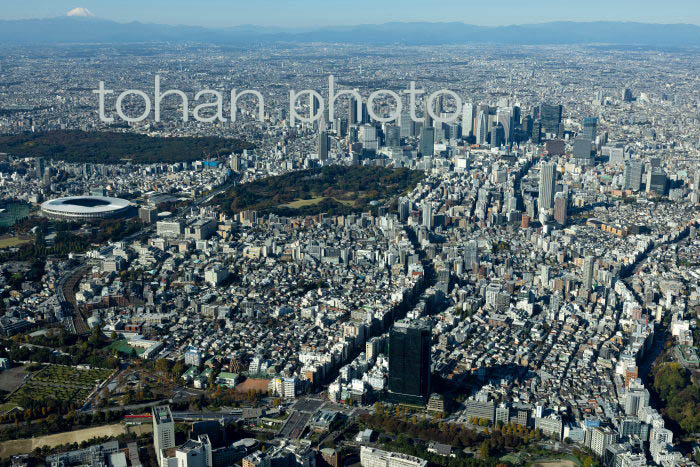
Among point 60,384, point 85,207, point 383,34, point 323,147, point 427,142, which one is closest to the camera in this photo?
point 60,384

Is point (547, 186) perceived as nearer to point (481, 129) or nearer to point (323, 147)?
point (323, 147)

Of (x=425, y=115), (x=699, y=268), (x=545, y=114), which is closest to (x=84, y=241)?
(x=699, y=268)

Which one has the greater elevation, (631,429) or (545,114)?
(545,114)

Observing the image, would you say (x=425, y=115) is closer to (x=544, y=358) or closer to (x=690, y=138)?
(x=690, y=138)

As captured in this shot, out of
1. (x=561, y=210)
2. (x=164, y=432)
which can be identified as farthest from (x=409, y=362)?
(x=561, y=210)

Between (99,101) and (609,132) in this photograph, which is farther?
(99,101)

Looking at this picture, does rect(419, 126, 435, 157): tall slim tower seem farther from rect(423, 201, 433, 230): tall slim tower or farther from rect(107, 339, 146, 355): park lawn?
rect(107, 339, 146, 355): park lawn
